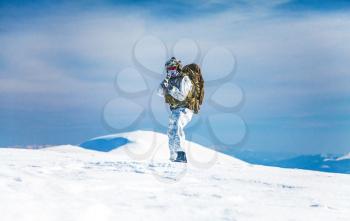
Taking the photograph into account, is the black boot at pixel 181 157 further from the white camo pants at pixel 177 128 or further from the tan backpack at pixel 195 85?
the tan backpack at pixel 195 85

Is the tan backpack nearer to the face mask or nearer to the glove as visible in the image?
the face mask

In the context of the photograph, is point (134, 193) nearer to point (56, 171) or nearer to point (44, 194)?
point (44, 194)

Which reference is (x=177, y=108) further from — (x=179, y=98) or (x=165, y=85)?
(x=165, y=85)

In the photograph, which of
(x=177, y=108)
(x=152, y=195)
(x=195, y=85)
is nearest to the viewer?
(x=152, y=195)

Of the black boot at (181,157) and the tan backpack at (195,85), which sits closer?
the black boot at (181,157)

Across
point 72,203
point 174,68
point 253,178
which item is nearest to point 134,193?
point 72,203

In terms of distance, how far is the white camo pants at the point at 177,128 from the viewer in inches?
469

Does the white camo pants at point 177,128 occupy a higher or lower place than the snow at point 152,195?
higher

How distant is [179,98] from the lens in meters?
12.0

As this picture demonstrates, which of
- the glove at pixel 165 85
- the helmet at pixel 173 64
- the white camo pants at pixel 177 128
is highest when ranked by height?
the helmet at pixel 173 64

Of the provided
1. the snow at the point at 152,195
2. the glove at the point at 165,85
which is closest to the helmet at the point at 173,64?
the glove at the point at 165,85

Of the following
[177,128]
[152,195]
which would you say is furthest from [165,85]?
[152,195]

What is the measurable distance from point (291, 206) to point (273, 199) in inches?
19.7

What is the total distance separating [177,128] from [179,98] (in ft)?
2.51
